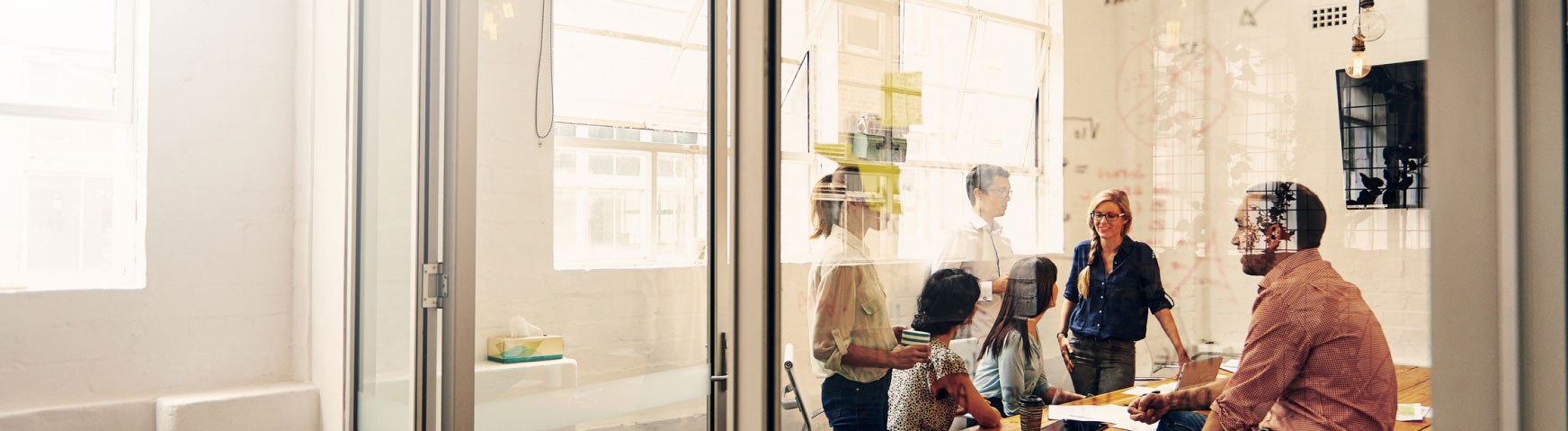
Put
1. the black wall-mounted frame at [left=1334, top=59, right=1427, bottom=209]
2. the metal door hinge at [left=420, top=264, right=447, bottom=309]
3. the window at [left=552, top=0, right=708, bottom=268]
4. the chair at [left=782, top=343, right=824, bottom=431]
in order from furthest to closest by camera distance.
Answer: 1. the metal door hinge at [left=420, top=264, right=447, bottom=309]
2. the window at [left=552, top=0, right=708, bottom=268]
3. the chair at [left=782, top=343, right=824, bottom=431]
4. the black wall-mounted frame at [left=1334, top=59, right=1427, bottom=209]

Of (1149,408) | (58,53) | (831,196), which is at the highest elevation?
(58,53)

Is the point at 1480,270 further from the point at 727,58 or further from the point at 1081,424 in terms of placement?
the point at 727,58

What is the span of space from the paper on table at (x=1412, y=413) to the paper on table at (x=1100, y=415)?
8.2 inches

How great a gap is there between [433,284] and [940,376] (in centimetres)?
125

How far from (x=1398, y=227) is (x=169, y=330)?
3499mm

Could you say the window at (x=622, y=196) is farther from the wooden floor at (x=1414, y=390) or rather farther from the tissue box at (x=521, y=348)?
the wooden floor at (x=1414, y=390)

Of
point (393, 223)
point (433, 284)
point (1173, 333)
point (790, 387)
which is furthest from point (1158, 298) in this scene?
point (393, 223)

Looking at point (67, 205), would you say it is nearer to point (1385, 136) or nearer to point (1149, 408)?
point (1149, 408)

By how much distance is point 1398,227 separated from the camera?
0.66m

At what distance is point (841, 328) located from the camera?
120 centimetres

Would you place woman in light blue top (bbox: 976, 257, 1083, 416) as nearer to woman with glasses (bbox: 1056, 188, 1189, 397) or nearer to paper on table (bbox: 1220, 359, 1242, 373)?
woman with glasses (bbox: 1056, 188, 1189, 397)

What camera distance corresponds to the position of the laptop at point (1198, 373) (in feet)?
2.57

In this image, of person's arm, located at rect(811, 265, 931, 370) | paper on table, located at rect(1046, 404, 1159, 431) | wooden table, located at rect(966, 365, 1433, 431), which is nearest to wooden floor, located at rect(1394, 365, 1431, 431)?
wooden table, located at rect(966, 365, 1433, 431)

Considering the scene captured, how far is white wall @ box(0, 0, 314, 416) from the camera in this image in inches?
114
